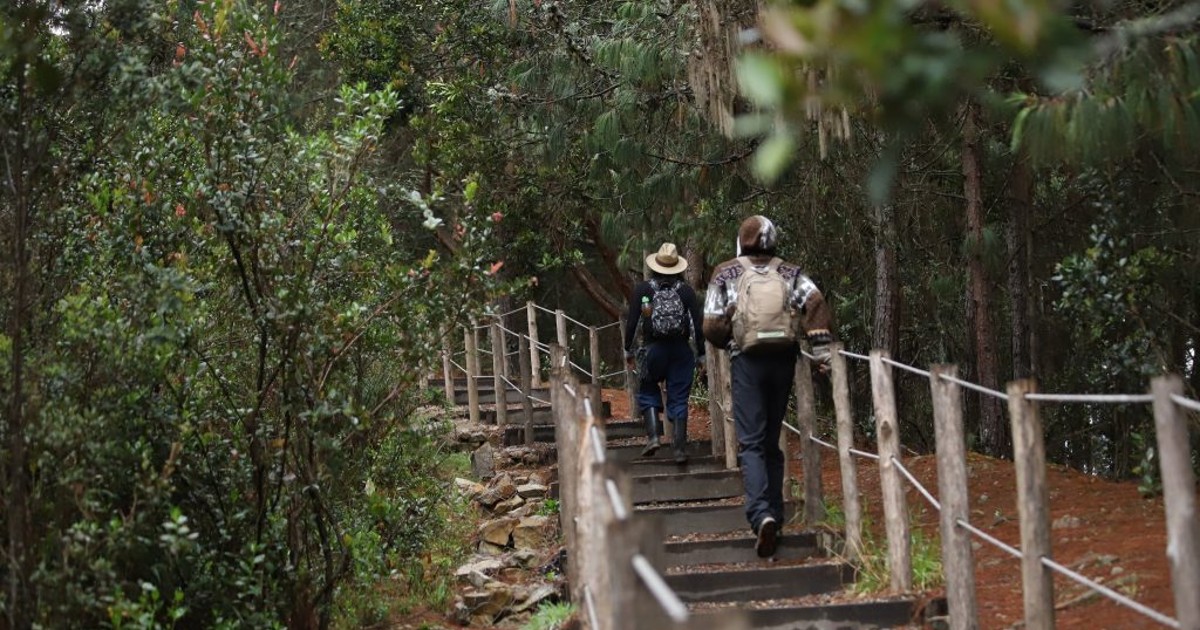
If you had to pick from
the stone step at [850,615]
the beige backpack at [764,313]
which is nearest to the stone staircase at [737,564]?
the stone step at [850,615]

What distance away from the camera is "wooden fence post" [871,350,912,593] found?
7.75 meters

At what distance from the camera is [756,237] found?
28.5 ft

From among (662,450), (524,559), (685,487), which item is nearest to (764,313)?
(685,487)

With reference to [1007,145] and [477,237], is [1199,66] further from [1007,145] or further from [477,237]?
[1007,145]

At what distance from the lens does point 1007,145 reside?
15.8m

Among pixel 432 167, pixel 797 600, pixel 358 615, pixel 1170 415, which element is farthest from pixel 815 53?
pixel 432 167

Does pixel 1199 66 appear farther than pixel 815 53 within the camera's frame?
Yes

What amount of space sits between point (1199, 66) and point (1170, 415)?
2.41 m

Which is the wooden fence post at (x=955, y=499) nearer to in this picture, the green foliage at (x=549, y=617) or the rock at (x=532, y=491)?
the green foliage at (x=549, y=617)

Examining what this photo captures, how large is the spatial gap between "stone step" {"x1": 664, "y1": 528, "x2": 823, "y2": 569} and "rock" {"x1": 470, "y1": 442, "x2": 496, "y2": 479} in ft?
19.5

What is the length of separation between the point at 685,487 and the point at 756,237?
2997 mm

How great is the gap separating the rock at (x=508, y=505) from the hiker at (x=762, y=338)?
Result: 5177mm

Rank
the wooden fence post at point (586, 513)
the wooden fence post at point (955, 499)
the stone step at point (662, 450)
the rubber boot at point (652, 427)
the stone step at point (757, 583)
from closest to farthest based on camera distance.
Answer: the wooden fence post at point (586, 513) → the wooden fence post at point (955, 499) → the stone step at point (757, 583) → the rubber boot at point (652, 427) → the stone step at point (662, 450)

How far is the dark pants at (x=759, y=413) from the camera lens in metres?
8.66
